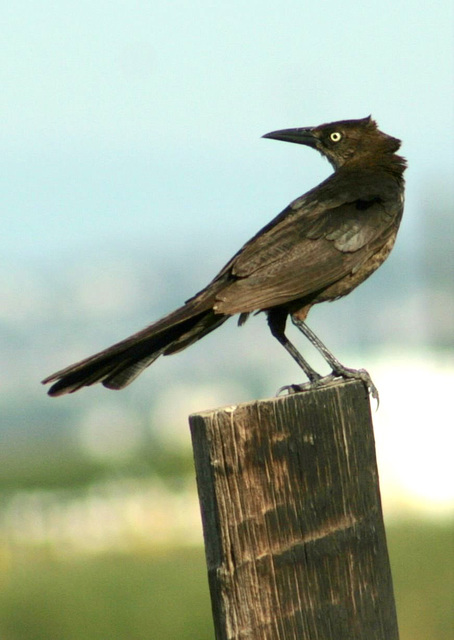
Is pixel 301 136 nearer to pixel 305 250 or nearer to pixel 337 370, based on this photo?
pixel 305 250

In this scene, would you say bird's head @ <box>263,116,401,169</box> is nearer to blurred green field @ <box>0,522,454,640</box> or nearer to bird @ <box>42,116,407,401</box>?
bird @ <box>42,116,407,401</box>

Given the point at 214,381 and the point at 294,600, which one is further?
the point at 214,381

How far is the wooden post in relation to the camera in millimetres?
3232

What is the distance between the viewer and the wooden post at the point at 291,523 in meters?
3.23

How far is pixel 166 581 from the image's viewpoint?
9891 millimetres

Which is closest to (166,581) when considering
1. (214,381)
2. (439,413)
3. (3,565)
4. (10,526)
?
(3,565)

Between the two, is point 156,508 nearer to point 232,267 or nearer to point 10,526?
point 10,526

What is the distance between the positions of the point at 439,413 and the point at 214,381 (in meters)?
71.8

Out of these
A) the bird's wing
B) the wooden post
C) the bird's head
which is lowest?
the wooden post

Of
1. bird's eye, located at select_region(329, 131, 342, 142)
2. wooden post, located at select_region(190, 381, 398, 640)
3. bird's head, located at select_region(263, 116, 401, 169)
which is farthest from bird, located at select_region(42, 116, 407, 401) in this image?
wooden post, located at select_region(190, 381, 398, 640)

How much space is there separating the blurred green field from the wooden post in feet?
16.5

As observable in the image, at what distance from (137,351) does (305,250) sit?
138 centimetres

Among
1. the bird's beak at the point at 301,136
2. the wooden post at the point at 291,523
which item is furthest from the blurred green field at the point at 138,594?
the wooden post at the point at 291,523

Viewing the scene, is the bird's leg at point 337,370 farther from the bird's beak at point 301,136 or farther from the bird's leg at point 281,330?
the bird's beak at point 301,136
